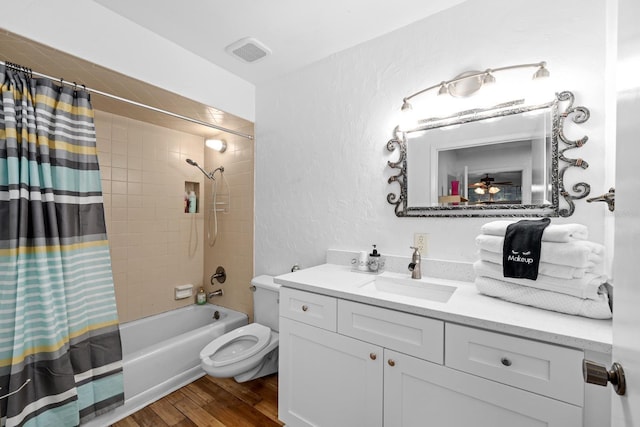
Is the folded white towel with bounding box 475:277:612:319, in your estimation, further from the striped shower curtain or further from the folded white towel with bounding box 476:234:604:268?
the striped shower curtain

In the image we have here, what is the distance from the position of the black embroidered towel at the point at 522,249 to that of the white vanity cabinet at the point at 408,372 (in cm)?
27

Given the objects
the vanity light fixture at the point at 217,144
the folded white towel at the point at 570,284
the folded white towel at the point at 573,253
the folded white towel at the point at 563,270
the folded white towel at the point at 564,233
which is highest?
the vanity light fixture at the point at 217,144

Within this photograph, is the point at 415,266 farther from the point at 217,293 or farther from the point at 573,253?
the point at 217,293

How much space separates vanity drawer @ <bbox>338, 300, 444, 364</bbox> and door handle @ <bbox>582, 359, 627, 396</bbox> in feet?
1.78

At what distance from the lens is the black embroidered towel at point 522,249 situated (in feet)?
3.34

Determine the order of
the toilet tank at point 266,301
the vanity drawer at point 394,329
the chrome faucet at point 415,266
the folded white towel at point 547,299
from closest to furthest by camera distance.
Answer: the folded white towel at point 547,299
the vanity drawer at point 394,329
the chrome faucet at point 415,266
the toilet tank at point 266,301

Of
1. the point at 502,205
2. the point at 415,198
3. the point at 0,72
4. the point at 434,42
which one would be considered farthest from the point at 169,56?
the point at 502,205

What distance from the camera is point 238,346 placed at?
201 centimetres

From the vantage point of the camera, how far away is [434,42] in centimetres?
158

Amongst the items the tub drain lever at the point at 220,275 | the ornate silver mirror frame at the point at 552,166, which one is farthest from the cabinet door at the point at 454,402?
the tub drain lever at the point at 220,275

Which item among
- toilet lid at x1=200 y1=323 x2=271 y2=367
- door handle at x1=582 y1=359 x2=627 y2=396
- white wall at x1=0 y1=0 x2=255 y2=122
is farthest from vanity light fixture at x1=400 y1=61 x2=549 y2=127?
Result: toilet lid at x1=200 y1=323 x2=271 y2=367

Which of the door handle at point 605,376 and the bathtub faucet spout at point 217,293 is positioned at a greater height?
the door handle at point 605,376

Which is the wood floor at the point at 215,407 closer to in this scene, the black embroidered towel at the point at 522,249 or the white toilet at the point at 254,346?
the white toilet at the point at 254,346

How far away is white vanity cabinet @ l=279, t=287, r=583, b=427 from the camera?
85cm
